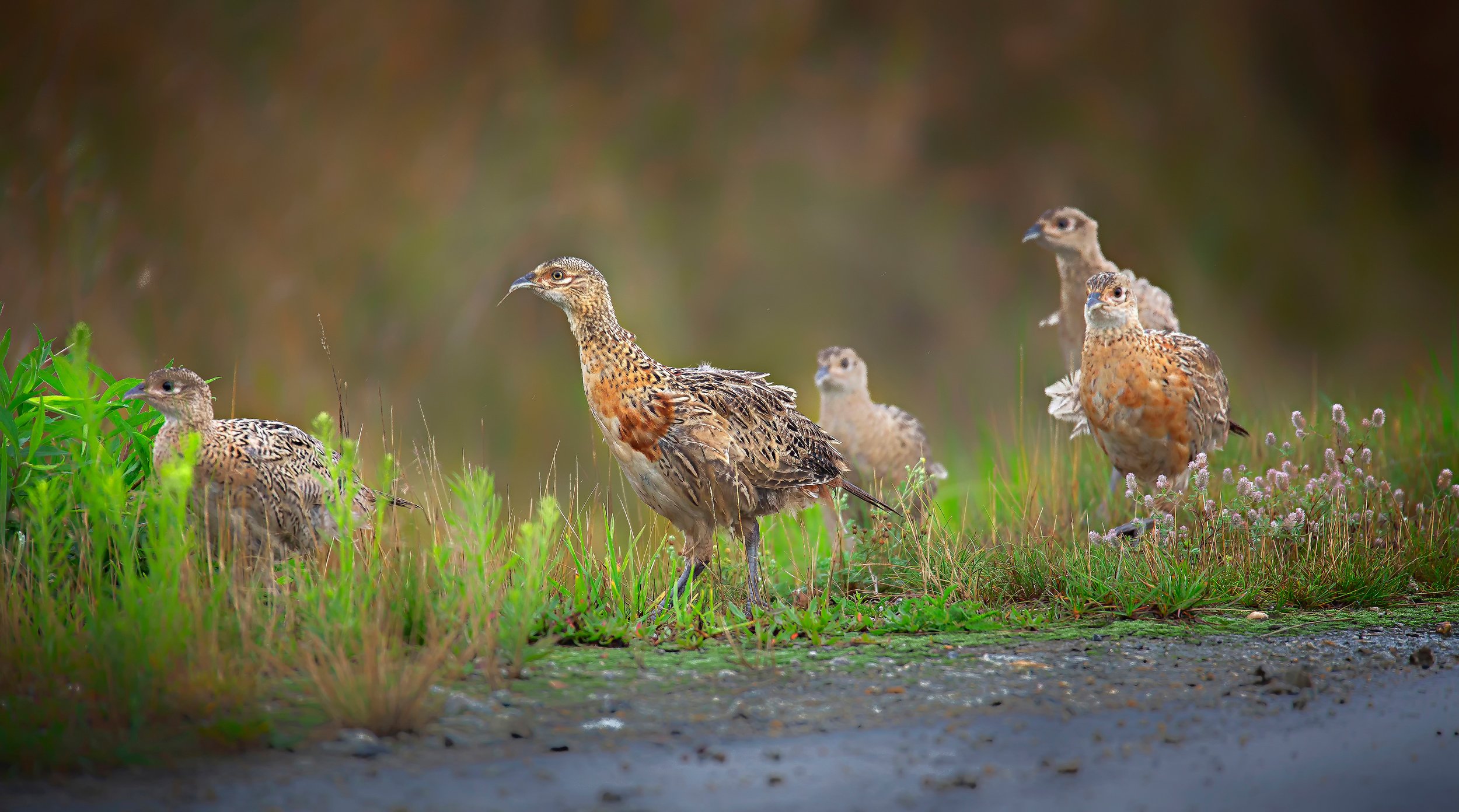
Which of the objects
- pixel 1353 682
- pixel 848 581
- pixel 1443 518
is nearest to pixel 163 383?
pixel 848 581

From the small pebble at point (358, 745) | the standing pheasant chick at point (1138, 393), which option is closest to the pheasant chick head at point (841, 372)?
the standing pheasant chick at point (1138, 393)

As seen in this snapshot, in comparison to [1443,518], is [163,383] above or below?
above

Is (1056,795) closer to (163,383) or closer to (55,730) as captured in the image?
(55,730)

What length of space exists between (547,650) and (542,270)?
1721mm

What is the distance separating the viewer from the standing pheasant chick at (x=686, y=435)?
4855 millimetres

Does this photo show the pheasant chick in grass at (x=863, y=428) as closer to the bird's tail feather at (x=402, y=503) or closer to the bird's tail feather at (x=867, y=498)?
the bird's tail feather at (x=867, y=498)

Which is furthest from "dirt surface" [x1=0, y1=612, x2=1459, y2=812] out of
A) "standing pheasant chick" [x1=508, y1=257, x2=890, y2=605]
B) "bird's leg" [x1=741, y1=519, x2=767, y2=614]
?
"standing pheasant chick" [x1=508, y1=257, x2=890, y2=605]

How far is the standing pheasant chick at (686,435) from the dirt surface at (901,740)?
84 cm

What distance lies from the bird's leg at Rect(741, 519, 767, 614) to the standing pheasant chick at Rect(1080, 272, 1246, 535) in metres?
1.98

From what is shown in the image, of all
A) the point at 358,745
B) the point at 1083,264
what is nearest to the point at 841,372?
the point at 1083,264

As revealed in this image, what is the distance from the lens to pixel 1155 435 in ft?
19.7

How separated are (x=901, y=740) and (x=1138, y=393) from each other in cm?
320

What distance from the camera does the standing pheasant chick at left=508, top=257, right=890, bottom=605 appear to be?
4.86 meters

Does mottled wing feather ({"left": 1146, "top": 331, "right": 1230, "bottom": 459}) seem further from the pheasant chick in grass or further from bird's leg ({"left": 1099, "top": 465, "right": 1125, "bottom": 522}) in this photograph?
the pheasant chick in grass
